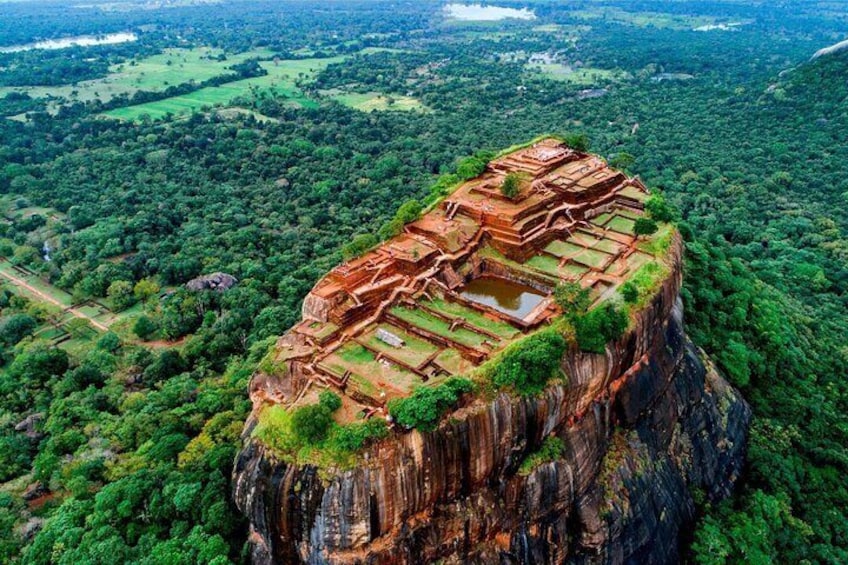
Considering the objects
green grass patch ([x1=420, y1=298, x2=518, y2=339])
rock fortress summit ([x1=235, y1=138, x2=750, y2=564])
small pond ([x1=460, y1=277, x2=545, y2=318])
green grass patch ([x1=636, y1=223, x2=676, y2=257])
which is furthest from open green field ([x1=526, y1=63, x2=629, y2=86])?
green grass patch ([x1=420, y1=298, x2=518, y2=339])

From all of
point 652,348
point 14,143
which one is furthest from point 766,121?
point 14,143

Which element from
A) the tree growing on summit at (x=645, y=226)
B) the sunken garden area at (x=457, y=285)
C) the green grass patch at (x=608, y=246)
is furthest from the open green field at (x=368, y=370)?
the tree growing on summit at (x=645, y=226)

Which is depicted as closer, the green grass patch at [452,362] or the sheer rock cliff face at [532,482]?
the sheer rock cliff face at [532,482]

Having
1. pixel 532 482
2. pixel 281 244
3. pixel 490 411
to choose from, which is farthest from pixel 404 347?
pixel 281 244

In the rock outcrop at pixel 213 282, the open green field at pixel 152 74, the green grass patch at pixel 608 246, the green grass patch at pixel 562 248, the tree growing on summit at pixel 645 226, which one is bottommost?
the open green field at pixel 152 74

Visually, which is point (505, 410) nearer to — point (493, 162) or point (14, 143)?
point (493, 162)

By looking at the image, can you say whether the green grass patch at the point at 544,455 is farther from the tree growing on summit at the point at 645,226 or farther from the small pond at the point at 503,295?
the tree growing on summit at the point at 645,226

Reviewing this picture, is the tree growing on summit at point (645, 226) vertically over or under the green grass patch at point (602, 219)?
over
